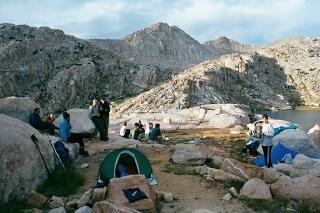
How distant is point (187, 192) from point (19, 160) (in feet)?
20.7

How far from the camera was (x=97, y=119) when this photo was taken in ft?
92.7

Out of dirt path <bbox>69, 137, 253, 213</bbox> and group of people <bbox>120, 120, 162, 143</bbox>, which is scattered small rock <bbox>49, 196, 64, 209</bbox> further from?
group of people <bbox>120, 120, 162, 143</bbox>

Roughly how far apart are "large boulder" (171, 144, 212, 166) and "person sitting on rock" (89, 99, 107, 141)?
743 centimetres

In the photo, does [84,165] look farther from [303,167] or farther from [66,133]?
[303,167]

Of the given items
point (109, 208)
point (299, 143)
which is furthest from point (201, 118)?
point (109, 208)

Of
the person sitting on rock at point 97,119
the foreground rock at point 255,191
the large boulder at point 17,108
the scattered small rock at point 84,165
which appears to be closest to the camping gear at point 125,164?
the scattered small rock at point 84,165

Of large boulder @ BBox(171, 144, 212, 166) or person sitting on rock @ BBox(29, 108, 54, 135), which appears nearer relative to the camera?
large boulder @ BBox(171, 144, 212, 166)

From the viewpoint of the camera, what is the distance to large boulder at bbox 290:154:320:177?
19.3m

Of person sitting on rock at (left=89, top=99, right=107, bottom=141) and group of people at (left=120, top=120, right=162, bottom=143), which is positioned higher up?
person sitting on rock at (left=89, top=99, right=107, bottom=141)

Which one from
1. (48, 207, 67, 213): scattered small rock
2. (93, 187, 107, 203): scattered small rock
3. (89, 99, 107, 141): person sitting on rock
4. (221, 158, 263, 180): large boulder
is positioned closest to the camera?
(48, 207, 67, 213): scattered small rock

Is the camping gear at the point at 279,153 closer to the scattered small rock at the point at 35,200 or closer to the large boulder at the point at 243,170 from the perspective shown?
the large boulder at the point at 243,170

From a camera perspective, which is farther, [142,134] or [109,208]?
[142,134]

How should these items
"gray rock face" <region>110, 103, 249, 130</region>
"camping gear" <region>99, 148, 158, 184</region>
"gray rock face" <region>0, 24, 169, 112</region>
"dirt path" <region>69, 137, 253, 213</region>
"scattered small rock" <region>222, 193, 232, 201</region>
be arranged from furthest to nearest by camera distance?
"gray rock face" <region>0, 24, 169, 112</region>, "gray rock face" <region>110, 103, 249, 130</region>, "camping gear" <region>99, 148, 158, 184</region>, "scattered small rock" <region>222, 193, 232, 201</region>, "dirt path" <region>69, 137, 253, 213</region>

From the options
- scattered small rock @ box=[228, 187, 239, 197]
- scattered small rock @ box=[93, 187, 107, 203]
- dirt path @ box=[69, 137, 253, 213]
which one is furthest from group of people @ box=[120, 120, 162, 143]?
scattered small rock @ box=[93, 187, 107, 203]
